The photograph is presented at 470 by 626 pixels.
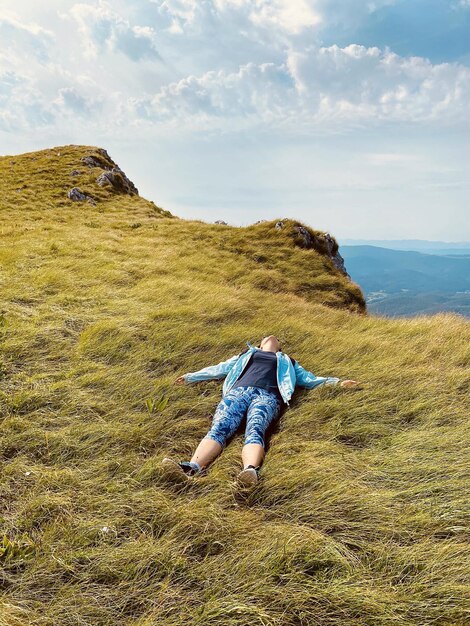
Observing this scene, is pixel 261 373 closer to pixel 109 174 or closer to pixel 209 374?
pixel 209 374

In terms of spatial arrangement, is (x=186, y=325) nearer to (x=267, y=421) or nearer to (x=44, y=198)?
(x=267, y=421)

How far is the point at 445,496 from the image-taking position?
11.8ft

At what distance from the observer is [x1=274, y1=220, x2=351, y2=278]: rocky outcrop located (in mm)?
20781

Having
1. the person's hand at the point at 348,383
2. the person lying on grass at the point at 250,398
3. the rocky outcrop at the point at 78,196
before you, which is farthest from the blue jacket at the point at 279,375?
the rocky outcrop at the point at 78,196

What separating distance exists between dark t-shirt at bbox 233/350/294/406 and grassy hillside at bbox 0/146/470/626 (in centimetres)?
46

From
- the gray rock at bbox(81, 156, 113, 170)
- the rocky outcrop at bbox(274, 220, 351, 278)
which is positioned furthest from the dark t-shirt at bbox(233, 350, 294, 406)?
the gray rock at bbox(81, 156, 113, 170)

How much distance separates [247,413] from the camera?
5.25 meters

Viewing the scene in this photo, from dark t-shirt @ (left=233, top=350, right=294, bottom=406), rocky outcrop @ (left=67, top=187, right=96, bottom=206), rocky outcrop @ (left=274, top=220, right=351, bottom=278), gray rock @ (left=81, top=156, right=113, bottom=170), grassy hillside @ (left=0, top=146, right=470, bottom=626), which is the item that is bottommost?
grassy hillside @ (left=0, top=146, right=470, bottom=626)

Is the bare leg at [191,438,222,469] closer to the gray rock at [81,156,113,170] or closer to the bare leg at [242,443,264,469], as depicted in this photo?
the bare leg at [242,443,264,469]

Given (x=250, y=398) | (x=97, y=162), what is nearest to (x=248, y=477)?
(x=250, y=398)

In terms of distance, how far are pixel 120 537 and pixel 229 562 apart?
1.04m

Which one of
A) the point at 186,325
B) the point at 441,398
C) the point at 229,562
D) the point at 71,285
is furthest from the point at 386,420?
the point at 71,285

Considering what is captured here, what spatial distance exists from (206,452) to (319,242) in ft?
60.2

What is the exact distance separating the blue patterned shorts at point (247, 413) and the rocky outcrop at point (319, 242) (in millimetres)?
16247
